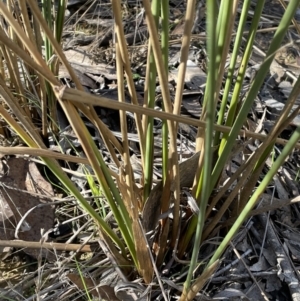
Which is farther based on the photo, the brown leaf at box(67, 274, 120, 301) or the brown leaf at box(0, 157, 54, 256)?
the brown leaf at box(0, 157, 54, 256)

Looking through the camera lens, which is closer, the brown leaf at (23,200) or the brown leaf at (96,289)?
the brown leaf at (96,289)

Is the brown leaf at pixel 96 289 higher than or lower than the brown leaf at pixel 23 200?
lower

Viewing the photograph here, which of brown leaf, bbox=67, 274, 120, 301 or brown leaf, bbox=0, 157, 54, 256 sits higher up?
brown leaf, bbox=0, 157, 54, 256

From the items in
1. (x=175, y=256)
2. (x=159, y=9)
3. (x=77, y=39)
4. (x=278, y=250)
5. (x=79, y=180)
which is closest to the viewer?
(x=159, y=9)

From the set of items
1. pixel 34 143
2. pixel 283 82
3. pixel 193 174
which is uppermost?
pixel 34 143

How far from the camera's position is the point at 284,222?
97 cm

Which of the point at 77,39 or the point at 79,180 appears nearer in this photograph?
the point at 79,180

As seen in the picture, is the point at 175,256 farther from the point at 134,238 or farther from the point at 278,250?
the point at 278,250

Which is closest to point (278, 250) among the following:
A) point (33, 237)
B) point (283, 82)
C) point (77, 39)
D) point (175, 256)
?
point (175, 256)

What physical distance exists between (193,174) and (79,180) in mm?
314

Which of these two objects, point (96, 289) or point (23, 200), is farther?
point (23, 200)

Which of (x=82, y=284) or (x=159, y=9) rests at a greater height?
(x=159, y=9)

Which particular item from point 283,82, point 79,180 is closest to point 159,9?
point 79,180

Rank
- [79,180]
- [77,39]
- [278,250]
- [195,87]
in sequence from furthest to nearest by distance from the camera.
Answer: [77,39], [195,87], [79,180], [278,250]
